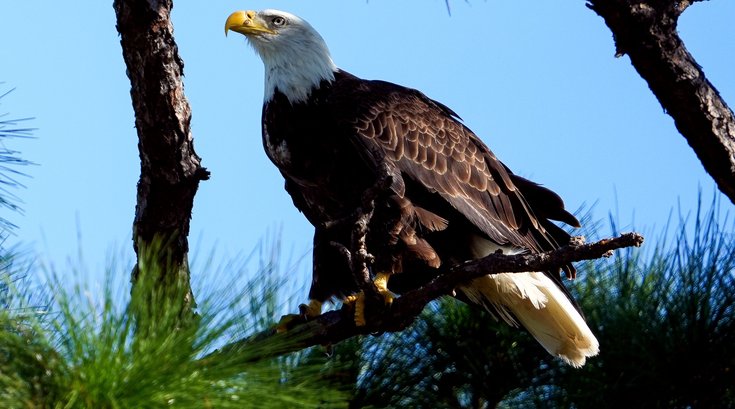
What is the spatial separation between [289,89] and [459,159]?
0.66 metres

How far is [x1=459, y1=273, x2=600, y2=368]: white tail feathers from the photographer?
3.88 m

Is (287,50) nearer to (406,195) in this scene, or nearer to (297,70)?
(297,70)

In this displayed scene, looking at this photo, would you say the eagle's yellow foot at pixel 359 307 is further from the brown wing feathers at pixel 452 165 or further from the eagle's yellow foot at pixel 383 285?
the brown wing feathers at pixel 452 165

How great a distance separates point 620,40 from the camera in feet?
10.9

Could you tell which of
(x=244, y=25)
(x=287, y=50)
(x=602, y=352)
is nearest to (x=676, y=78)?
(x=602, y=352)

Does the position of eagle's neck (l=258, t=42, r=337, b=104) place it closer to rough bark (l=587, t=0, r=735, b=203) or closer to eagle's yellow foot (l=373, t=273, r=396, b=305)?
eagle's yellow foot (l=373, t=273, r=396, b=305)

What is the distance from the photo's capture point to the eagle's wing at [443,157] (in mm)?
3938

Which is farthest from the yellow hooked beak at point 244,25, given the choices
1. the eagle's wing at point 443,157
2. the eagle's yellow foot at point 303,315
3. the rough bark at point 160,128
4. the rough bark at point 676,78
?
the rough bark at point 676,78

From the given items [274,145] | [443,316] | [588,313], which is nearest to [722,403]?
[588,313]

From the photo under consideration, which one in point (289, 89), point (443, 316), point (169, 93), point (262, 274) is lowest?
point (262, 274)

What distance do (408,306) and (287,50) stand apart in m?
1.42

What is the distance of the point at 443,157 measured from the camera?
13.6 feet

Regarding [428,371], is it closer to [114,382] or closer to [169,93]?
[169,93]

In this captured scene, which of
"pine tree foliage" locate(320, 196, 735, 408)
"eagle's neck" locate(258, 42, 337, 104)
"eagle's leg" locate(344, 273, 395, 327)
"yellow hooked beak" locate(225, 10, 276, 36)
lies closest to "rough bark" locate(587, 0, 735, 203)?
"pine tree foliage" locate(320, 196, 735, 408)
